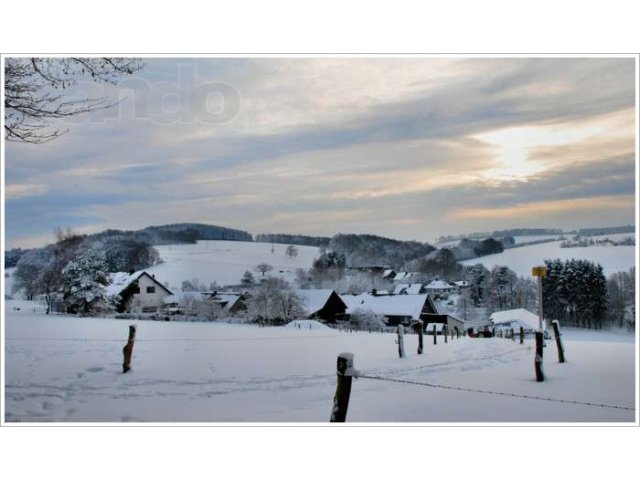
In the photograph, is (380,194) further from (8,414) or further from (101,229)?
(8,414)

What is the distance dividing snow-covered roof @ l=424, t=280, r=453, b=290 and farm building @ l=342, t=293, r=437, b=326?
79 millimetres

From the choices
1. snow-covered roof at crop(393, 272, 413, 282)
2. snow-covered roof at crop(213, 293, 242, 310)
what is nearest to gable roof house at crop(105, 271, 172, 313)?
snow-covered roof at crop(213, 293, 242, 310)

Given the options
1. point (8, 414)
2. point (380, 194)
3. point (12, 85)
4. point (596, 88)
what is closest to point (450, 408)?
point (380, 194)

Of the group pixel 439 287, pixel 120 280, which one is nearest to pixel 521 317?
pixel 439 287

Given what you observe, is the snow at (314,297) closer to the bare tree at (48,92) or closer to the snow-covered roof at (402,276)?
the snow-covered roof at (402,276)

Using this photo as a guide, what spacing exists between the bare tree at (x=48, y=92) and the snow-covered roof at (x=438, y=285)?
2674mm

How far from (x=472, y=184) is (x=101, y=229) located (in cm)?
274

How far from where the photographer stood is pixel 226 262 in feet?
13.9

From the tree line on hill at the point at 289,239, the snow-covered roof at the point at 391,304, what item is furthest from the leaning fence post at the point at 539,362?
the tree line on hill at the point at 289,239

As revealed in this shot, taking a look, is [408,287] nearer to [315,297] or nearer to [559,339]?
[315,297]

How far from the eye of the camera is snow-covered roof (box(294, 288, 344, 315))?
4461mm

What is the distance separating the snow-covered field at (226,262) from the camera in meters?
4.19

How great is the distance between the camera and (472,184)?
14.0ft

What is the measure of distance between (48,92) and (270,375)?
2578mm
